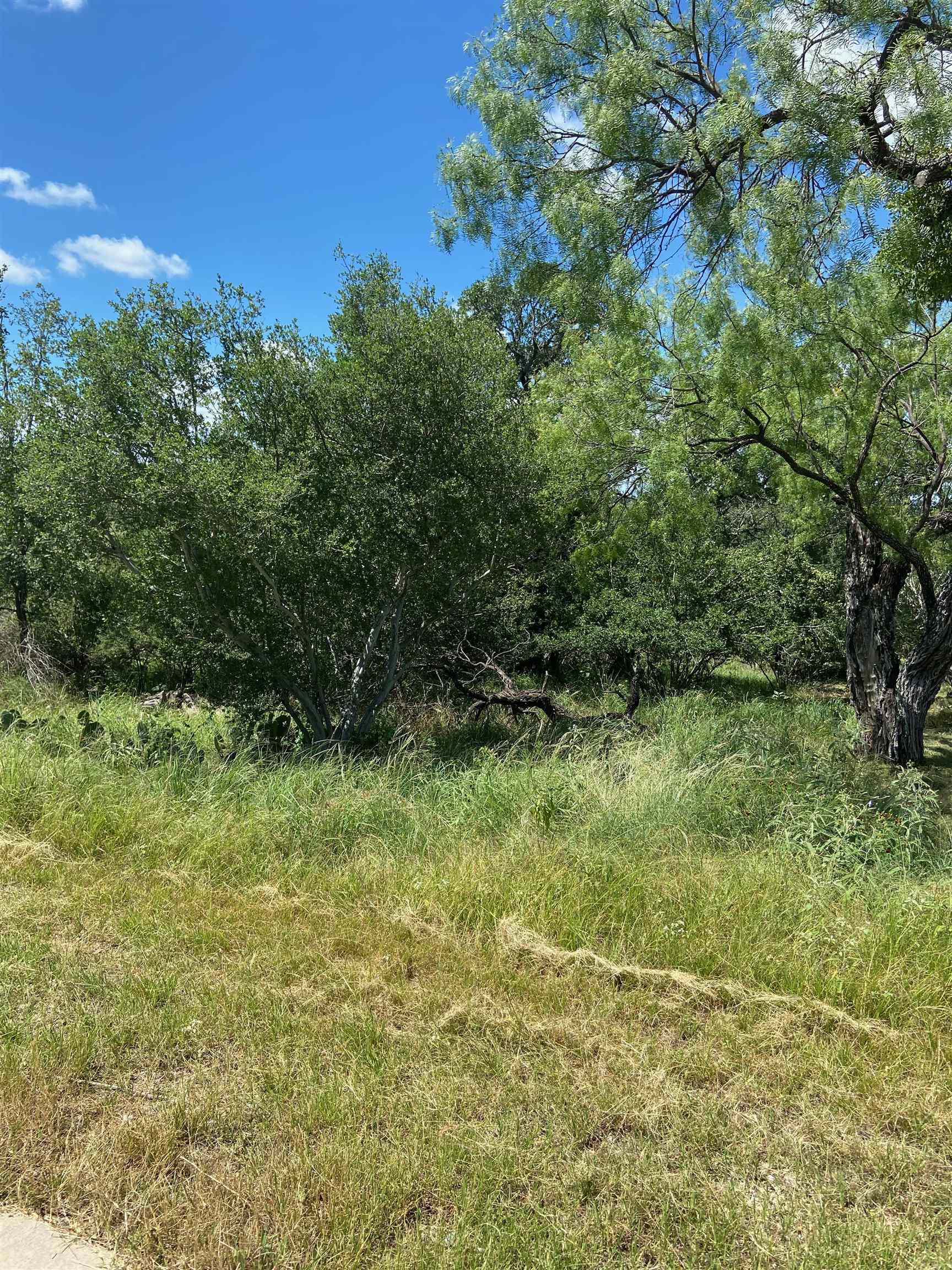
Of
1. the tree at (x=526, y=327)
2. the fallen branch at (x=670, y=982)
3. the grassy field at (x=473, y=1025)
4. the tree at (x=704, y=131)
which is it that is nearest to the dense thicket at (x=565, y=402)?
the tree at (x=704, y=131)

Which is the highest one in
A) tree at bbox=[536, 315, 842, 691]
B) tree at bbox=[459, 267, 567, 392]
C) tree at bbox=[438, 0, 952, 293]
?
tree at bbox=[459, 267, 567, 392]

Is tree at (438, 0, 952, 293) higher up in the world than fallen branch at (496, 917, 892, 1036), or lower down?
higher up

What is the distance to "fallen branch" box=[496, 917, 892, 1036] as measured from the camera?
288 centimetres

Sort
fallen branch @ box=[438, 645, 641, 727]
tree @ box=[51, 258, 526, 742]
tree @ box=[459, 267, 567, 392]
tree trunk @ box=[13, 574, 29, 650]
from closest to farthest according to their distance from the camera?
tree @ box=[51, 258, 526, 742] → fallen branch @ box=[438, 645, 641, 727] → tree trunk @ box=[13, 574, 29, 650] → tree @ box=[459, 267, 567, 392]

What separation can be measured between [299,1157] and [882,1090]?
1.99 metres

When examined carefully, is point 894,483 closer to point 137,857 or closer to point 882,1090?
point 882,1090

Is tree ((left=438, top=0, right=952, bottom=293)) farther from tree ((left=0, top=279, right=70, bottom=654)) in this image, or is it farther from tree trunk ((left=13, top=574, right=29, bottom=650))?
tree trunk ((left=13, top=574, right=29, bottom=650))

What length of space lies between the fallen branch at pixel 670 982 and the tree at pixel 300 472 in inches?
178

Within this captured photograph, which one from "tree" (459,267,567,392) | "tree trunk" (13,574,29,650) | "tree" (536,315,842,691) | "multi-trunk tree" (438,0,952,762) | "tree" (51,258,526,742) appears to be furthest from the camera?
"tree" (459,267,567,392)

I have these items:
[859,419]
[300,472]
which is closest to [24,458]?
[300,472]

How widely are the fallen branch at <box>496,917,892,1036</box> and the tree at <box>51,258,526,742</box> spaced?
4521 mm

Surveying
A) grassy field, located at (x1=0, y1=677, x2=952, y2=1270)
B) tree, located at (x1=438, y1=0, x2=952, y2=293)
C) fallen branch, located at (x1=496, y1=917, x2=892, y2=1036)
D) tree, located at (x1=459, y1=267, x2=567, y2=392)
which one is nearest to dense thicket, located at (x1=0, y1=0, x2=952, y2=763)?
tree, located at (x1=438, y1=0, x2=952, y2=293)

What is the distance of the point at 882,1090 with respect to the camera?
2.51 m

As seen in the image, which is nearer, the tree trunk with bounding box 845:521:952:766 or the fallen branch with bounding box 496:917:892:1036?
the fallen branch with bounding box 496:917:892:1036
